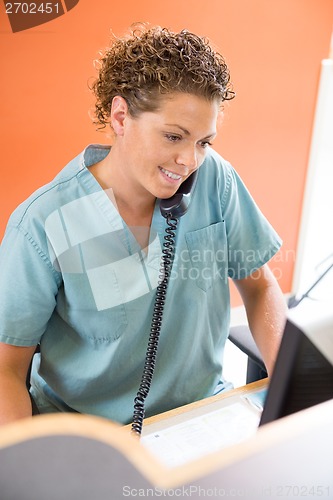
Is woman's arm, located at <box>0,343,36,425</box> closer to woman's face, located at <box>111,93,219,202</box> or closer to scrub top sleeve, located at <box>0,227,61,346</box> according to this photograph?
scrub top sleeve, located at <box>0,227,61,346</box>

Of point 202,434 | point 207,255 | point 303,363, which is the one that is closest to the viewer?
point 303,363

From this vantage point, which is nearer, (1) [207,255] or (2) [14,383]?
(2) [14,383]

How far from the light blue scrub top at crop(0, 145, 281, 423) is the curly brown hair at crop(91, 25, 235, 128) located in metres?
0.18

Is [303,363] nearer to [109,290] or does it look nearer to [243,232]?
[109,290]

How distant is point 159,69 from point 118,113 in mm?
140

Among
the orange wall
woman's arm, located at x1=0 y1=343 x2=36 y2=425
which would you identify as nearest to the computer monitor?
woman's arm, located at x1=0 y1=343 x2=36 y2=425

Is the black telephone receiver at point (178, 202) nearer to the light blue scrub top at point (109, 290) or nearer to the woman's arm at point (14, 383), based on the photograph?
the light blue scrub top at point (109, 290)

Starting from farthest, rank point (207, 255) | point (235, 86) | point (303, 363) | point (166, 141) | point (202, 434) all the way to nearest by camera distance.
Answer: point (235, 86), point (207, 255), point (166, 141), point (202, 434), point (303, 363)

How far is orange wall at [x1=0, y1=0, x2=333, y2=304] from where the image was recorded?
1.79m

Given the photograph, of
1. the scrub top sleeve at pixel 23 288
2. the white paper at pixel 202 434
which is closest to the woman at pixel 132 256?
the scrub top sleeve at pixel 23 288

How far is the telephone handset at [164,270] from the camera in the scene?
3.70 feet

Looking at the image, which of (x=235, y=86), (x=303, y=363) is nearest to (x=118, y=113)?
(x=303, y=363)

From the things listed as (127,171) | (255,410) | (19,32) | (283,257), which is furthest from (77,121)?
(283,257)

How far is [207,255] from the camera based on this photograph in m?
1.24
